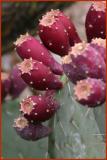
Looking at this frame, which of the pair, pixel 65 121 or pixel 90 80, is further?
pixel 65 121

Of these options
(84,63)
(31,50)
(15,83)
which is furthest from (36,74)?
(15,83)

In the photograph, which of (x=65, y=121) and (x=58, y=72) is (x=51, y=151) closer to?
(x=65, y=121)

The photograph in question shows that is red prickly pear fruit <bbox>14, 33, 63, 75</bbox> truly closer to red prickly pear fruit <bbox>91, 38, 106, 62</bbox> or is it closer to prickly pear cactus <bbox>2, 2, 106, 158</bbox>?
prickly pear cactus <bbox>2, 2, 106, 158</bbox>

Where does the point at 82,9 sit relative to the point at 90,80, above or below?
below

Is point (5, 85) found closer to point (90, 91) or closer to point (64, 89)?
point (64, 89)

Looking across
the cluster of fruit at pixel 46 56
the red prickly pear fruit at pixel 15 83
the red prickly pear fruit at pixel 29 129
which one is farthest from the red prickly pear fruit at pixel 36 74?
the red prickly pear fruit at pixel 15 83

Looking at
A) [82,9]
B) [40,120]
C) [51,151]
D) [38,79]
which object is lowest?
[82,9]

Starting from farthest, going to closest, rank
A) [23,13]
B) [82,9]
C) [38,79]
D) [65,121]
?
[82,9] < [23,13] < [65,121] < [38,79]

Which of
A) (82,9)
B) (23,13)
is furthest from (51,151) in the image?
(82,9)

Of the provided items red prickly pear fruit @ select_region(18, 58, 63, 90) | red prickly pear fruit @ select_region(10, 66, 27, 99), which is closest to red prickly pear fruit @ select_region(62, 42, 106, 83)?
red prickly pear fruit @ select_region(18, 58, 63, 90)
